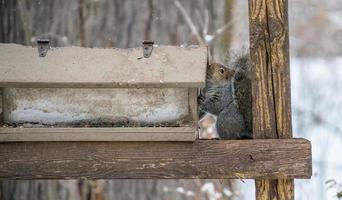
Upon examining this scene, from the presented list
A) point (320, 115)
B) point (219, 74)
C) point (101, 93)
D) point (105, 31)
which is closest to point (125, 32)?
point (105, 31)

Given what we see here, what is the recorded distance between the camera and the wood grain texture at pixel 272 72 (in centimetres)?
245

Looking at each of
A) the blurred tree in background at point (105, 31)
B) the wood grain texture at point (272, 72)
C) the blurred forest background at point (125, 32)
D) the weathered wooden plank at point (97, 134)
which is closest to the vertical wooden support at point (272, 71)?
the wood grain texture at point (272, 72)

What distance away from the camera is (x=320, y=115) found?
20.0 feet

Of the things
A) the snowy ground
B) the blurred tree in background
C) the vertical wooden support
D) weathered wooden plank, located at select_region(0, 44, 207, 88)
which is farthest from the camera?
the snowy ground

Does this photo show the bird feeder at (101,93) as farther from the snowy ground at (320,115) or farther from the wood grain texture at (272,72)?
the snowy ground at (320,115)

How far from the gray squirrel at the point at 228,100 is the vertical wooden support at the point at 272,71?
0.16 meters

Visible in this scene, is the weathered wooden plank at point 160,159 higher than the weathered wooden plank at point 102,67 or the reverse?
the reverse

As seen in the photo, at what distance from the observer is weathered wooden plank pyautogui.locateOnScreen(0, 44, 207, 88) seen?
2346mm

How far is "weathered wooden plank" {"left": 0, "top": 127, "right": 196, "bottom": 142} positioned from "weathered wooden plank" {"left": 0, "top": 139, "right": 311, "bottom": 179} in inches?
2.8

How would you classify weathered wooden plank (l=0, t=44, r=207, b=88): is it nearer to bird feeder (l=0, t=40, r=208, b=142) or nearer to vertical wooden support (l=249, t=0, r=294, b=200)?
bird feeder (l=0, t=40, r=208, b=142)

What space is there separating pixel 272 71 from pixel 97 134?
2.13 ft

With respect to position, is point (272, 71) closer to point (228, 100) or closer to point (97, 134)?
point (228, 100)

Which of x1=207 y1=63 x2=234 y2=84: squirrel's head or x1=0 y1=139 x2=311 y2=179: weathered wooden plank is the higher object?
x1=207 y1=63 x2=234 y2=84: squirrel's head

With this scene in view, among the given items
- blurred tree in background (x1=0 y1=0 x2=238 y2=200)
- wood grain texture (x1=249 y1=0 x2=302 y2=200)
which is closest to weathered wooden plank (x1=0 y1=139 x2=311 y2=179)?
wood grain texture (x1=249 y1=0 x2=302 y2=200)
